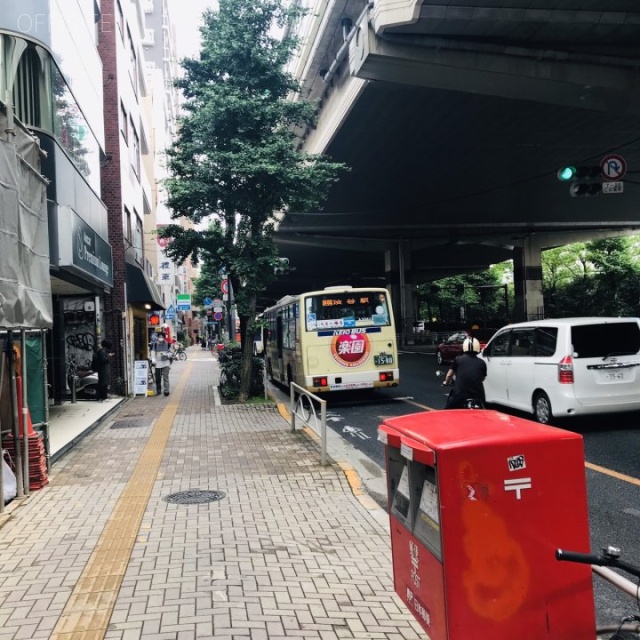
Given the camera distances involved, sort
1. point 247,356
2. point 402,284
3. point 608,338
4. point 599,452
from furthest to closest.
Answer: point 402,284
point 247,356
point 608,338
point 599,452

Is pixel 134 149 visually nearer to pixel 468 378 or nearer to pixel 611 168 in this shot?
pixel 611 168

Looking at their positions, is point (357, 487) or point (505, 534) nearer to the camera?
point (505, 534)

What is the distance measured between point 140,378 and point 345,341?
740 cm

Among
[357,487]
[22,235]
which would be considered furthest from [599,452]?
[22,235]

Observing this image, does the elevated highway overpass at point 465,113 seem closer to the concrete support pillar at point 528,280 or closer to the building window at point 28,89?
the concrete support pillar at point 528,280

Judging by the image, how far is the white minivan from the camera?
370 inches

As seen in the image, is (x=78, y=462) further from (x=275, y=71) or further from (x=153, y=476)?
(x=275, y=71)

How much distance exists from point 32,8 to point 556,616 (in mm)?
11859

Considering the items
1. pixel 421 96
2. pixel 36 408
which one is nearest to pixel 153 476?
pixel 36 408

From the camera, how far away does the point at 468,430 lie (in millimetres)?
3055

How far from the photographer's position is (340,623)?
12.6ft

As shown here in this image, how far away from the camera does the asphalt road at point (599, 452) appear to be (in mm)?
5078

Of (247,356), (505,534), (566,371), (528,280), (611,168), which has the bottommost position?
(505,534)

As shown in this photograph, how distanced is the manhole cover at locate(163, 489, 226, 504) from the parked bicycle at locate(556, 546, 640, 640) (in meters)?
4.64
